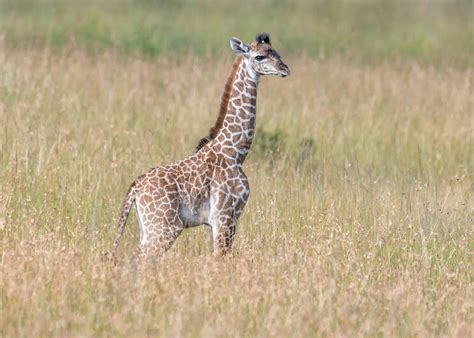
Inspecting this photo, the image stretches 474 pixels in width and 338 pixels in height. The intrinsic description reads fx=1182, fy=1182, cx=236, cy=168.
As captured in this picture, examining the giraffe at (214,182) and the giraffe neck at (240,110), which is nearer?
the giraffe at (214,182)

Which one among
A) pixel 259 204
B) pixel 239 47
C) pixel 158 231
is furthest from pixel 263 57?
pixel 259 204

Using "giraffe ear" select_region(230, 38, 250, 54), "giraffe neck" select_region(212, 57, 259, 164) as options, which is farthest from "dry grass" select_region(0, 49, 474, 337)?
"giraffe ear" select_region(230, 38, 250, 54)

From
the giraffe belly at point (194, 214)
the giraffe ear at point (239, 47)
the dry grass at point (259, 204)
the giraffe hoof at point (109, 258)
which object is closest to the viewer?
the dry grass at point (259, 204)

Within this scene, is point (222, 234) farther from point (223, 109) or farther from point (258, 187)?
point (258, 187)

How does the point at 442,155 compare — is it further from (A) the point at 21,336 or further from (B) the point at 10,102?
(A) the point at 21,336

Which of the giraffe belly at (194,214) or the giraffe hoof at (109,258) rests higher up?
the giraffe belly at (194,214)

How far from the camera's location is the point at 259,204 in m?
10.8

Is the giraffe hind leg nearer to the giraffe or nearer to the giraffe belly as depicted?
the giraffe

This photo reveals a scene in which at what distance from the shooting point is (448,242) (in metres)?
9.51

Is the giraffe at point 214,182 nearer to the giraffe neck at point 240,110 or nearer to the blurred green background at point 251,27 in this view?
the giraffe neck at point 240,110

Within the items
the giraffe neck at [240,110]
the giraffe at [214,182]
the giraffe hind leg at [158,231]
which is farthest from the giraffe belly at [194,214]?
the giraffe neck at [240,110]

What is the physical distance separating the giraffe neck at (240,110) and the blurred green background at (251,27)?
9960 mm

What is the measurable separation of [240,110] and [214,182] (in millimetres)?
753

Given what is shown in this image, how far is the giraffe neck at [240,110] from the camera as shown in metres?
9.31
